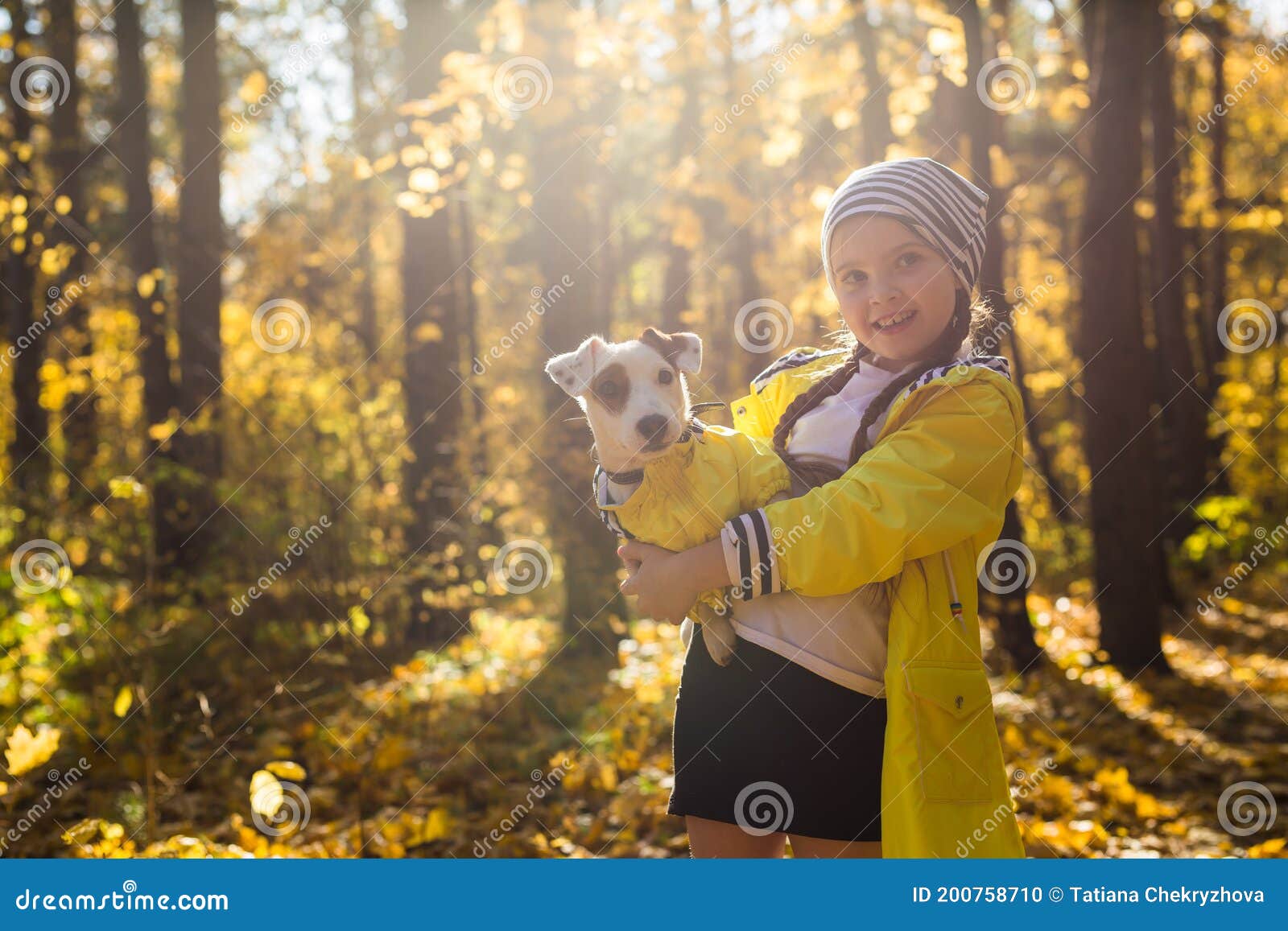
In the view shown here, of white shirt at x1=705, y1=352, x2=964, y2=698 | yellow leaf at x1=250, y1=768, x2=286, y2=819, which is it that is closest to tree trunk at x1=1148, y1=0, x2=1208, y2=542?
white shirt at x1=705, y1=352, x2=964, y2=698

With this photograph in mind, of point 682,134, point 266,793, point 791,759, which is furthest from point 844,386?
point 682,134

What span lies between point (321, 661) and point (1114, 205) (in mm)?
6813

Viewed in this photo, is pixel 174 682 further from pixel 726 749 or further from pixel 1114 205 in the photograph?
pixel 1114 205

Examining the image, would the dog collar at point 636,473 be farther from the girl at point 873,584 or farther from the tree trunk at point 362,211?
the tree trunk at point 362,211

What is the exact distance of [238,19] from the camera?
12484 mm

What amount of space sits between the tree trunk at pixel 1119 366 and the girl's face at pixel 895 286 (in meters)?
6.22

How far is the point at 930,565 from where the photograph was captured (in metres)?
2.06

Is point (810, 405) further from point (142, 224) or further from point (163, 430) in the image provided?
point (142, 224)

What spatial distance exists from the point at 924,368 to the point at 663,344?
81 centimetres

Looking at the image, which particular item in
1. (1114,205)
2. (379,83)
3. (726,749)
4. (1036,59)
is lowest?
(726,749)

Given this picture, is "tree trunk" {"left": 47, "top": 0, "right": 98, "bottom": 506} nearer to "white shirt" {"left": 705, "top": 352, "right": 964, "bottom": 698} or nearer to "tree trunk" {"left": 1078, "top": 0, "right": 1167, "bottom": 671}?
"white shirt" {"left": 705, "top": 352, "right": 964, "bottom": 698}

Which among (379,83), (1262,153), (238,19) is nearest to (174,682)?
(238,19)

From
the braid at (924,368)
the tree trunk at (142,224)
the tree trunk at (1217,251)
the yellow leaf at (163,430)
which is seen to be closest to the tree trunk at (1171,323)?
the tree trunk at (1217,251)

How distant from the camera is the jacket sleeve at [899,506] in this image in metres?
1.91
